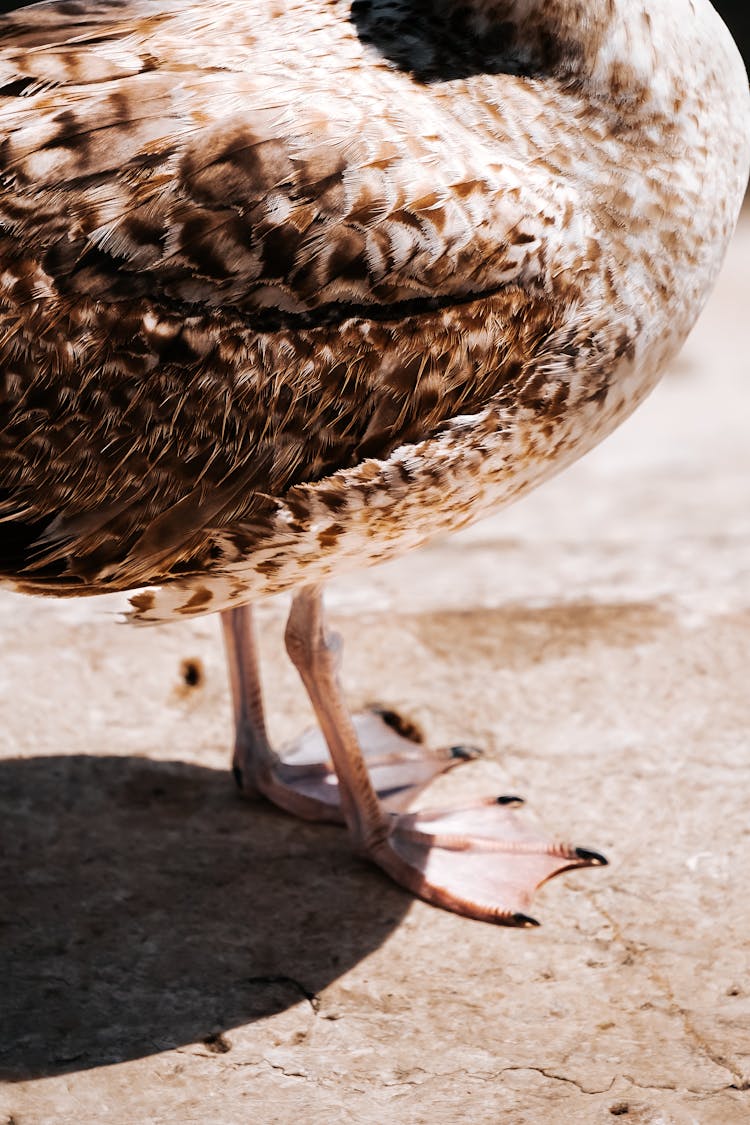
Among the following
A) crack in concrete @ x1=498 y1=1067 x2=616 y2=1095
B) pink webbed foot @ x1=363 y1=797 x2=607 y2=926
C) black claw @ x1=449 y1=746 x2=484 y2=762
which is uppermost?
crack in concrete @ x1=498 y1=1067 x2=616 y2=1095

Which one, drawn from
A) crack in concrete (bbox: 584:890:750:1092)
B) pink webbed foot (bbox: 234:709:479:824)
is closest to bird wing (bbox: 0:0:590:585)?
pink webbed foot (bbox: 234:709:479:824)

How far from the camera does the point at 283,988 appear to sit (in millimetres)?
3609

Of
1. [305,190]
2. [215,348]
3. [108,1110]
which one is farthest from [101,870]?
[305,190]

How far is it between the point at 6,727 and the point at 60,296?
1800mm

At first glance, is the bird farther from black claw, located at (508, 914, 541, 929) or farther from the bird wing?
black claw, located at (508, 914, 541, 929)

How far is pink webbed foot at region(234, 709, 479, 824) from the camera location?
4359mm

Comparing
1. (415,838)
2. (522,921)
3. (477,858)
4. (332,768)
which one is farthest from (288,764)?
(522,921)

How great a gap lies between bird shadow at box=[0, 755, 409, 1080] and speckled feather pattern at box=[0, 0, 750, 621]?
805 millimetres

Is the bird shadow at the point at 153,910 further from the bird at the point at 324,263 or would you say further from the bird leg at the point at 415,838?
the bird at the point at 324,263

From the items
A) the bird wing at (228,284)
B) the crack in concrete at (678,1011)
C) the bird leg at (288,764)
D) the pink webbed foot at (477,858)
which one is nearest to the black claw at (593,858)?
the pink webbed foot at (477,858)

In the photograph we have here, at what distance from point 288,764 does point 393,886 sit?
606 millimetres

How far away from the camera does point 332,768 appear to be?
4535 millimetres

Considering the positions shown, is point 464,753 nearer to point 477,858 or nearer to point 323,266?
point 477,858

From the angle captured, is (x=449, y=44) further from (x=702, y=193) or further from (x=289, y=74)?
(x=702, y=193)
